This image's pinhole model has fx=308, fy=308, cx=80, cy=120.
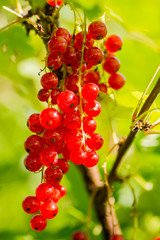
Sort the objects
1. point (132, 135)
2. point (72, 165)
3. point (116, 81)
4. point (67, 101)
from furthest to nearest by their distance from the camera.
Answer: point (72, 165), point (116, 81), point (132, 135), point (67, 101)

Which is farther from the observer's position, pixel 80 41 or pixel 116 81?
pixel 116 81

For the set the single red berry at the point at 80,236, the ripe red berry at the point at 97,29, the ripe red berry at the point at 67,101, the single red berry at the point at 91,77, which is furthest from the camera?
the single red berry at the point at 80,236

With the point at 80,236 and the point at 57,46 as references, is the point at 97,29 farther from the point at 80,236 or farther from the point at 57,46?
the point at 80,236

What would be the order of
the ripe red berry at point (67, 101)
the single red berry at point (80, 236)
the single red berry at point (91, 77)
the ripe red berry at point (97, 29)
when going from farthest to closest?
the single red berry at point (80, 236)
the single red berry at point (91, 77)
the ripe red berry at point (97, 29)
the ripe red berry at point (67, 101)

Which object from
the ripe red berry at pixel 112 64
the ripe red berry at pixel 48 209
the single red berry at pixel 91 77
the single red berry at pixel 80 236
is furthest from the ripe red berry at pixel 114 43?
the single red berry at pixel 80 236

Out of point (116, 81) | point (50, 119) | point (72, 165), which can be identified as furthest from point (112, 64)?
point (72, 165)

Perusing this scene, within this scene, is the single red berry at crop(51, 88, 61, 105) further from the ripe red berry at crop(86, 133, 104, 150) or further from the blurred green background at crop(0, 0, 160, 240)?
the blurred green background at crop(0, 0, 160, 240)

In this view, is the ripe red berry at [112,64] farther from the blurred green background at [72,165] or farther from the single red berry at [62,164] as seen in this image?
the single red berry at [62,164]
